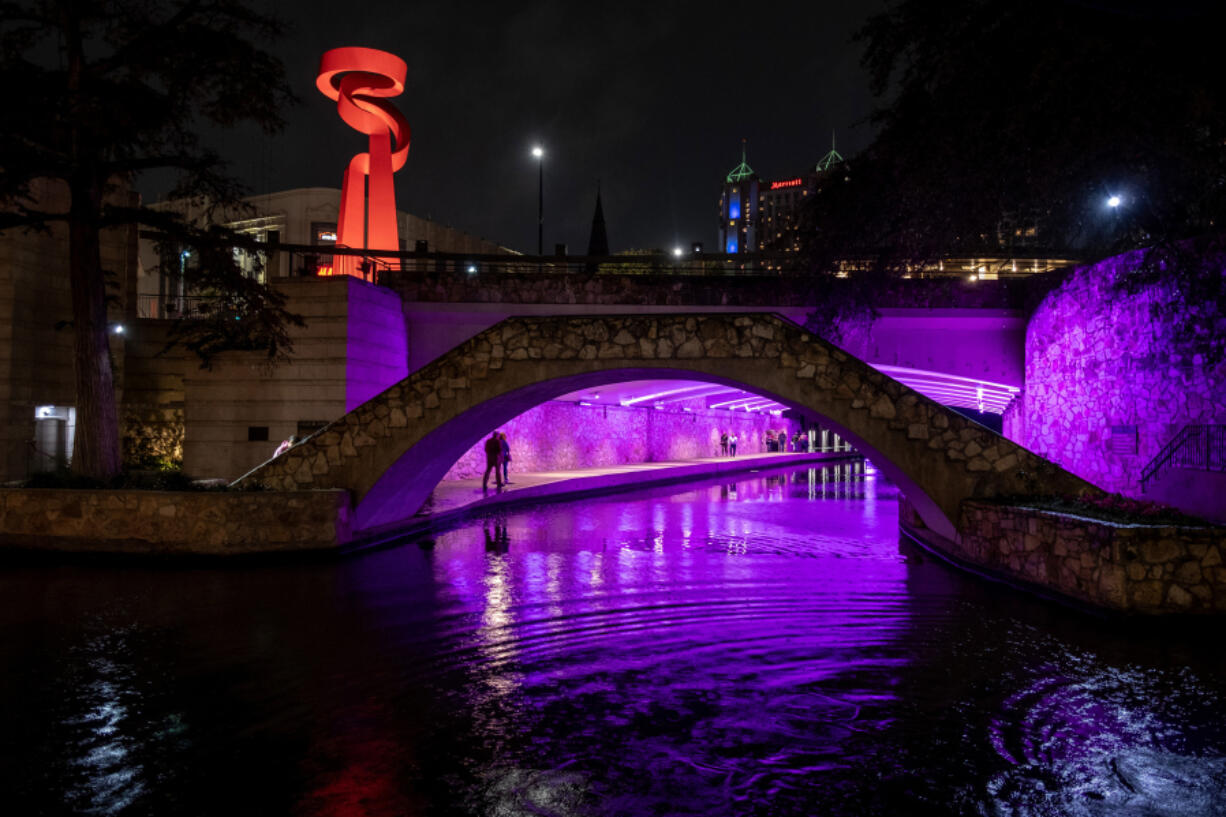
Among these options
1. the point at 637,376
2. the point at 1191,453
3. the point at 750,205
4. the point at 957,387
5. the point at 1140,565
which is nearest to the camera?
the point at 1140,565

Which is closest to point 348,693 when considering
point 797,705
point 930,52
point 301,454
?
point 797,705

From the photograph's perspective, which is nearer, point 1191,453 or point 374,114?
point 1191,453

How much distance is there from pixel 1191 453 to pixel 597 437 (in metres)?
20.2

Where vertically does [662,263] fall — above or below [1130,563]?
above

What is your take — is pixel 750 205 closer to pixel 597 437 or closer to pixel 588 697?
pixel 597 437

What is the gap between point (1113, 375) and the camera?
18.2 meters

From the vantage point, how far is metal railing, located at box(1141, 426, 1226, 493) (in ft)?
49.1

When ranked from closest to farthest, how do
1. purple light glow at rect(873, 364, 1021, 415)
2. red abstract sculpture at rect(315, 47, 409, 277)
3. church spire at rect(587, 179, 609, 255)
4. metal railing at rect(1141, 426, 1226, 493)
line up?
metal railing at rect(1141, 426, 1226, 493), purple light glow at rect(873, 364, 1021, 415), red abstract sculpture at rect(315, 47, 409, 277), church spire at rect(587, 179, 609, 255)

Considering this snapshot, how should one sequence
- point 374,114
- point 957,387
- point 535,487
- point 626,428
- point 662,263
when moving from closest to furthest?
point 535,487 < point 662,263 < point 374,114 < point 957,387 < point 626,428

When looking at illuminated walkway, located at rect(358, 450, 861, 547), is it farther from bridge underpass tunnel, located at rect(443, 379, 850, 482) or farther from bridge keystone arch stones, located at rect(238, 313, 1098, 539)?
bridge keystone arch stones, located at rect(238, 313, 1098, 539)

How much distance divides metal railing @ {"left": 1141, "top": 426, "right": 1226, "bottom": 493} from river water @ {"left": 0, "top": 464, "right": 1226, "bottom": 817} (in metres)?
7.16

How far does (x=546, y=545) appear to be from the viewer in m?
13.9

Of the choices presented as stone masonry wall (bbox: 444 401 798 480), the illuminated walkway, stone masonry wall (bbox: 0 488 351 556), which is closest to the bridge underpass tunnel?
stone masonry wall (bbox: 444 401 798 480)

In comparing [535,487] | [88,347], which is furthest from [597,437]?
[88,347]
